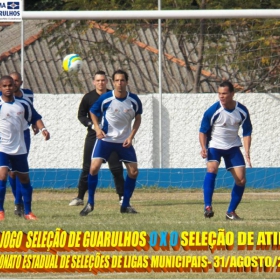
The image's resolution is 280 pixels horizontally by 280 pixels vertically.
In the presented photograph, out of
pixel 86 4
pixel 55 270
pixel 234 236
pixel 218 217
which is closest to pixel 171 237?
pixel 234 236

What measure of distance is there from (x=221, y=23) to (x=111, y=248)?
10.1 m

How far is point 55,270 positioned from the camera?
890cm

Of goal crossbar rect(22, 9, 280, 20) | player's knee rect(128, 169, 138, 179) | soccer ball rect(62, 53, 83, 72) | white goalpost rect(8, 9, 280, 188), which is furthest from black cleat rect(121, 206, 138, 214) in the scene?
white goalpost rect(8, 9, 280, 188)

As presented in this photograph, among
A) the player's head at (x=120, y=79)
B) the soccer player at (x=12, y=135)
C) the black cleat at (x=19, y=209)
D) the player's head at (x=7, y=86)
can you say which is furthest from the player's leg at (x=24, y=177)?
the player's head at (x=120, y=79)

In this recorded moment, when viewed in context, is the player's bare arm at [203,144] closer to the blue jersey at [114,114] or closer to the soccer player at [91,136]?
the blue jersey at [114,114]

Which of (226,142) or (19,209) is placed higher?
(226,142)

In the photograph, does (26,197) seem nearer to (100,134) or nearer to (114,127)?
(100,134)

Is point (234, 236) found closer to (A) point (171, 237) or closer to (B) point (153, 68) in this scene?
(A) point (171, 237)

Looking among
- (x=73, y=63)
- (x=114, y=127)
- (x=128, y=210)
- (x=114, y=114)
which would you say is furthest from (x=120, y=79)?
(x=73, y=63)

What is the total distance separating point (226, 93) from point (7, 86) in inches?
112

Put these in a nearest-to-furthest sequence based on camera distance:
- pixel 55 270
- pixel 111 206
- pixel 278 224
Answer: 1. pixel 55 270
2. pixel 278 224
3. pixel 111 206

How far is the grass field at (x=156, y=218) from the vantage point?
882cm

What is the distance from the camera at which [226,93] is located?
1236 centimetres

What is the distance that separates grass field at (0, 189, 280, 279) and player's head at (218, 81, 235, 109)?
1.54 m
